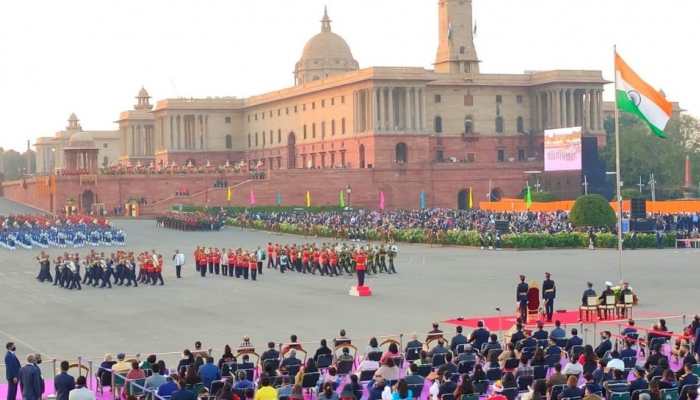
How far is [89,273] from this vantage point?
42.0 metres

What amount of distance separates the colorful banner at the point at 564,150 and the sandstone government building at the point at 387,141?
19.3 meters

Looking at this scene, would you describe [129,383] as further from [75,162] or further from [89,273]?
[75,162]

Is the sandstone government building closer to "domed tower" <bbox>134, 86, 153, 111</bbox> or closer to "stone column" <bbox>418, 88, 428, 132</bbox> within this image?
"stone column" <bbox>418, 88, 428, 132</bbox>

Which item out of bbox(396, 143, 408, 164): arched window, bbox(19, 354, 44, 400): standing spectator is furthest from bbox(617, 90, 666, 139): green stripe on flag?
bbox(396, 143, 408, 164): arched window

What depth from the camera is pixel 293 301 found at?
3622 centimetres

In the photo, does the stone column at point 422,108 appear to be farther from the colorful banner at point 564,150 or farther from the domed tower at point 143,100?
the domed tower at point 143,100

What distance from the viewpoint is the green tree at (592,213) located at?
212 ft

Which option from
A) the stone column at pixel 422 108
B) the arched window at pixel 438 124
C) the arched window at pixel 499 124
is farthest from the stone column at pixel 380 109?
the arched window at pixel 499 124

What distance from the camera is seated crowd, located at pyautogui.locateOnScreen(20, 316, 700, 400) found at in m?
16.7

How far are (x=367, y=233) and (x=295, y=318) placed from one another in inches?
1404

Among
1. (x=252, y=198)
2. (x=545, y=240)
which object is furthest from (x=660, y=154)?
(x=545, y=240)

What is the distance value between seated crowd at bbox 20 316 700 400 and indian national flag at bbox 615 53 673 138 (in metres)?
14.2

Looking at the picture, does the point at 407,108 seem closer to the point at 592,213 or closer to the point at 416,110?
the point at 416,110

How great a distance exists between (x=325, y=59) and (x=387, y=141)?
32.4 meters
